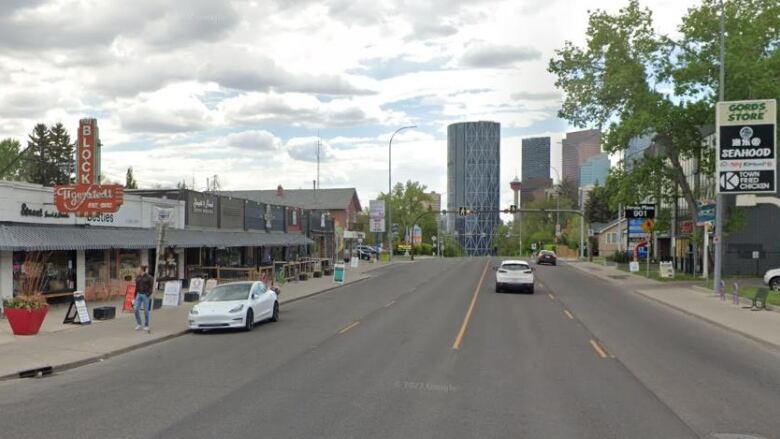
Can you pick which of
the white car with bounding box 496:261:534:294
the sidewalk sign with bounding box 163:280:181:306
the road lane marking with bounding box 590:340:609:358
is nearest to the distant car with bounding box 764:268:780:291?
the white car with bounding box 496:261:534:294

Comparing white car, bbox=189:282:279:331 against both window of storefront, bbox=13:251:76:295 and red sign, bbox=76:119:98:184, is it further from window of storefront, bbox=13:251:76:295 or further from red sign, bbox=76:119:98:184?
red sign, bbox=76:119:98:184

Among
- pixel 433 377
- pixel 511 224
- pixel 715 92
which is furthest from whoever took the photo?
pixel 511 224

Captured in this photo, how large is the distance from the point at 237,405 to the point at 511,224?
15415 cm

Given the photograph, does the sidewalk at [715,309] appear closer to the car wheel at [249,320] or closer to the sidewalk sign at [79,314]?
the car wheel at [249,320]

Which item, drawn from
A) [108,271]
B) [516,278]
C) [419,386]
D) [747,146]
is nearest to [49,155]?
[108,271]

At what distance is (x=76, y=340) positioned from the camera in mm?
15680

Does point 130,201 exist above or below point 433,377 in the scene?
above

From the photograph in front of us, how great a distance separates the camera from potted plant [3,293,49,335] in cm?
1622

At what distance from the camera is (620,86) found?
38531 mm

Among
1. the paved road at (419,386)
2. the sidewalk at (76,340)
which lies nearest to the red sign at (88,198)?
the sidewalk at (76,340)

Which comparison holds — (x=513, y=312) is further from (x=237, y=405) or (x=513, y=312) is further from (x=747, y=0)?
(x=747, y=0)

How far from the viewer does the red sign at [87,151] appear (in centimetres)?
2470

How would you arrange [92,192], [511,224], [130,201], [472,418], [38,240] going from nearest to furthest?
[472,418], [38,240], [92,192], [130,201], [511,224]

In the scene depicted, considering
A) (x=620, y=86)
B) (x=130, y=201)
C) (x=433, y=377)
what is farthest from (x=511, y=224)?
(x=433, y=377)
